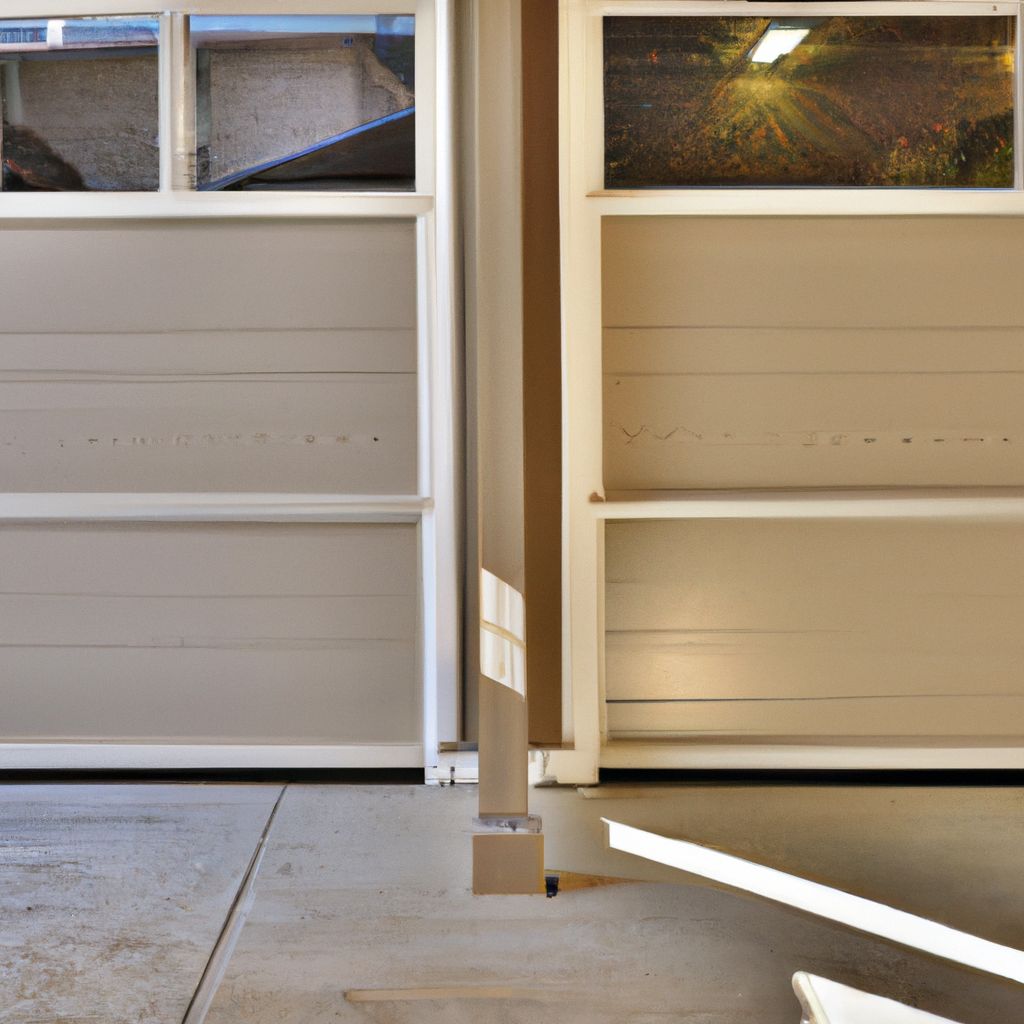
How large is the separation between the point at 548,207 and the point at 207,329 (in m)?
1.13

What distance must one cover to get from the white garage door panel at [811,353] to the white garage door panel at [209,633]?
0.85 m

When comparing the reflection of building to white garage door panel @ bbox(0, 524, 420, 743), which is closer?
the reflection of building

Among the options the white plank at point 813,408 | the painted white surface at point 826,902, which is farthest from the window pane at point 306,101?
the painted white surface at point 826,902

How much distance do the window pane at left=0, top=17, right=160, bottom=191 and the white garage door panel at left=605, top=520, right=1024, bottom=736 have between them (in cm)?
185

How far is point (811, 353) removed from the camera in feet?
8.00

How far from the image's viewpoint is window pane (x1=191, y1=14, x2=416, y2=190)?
243 centimetres

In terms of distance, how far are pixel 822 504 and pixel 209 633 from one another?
1.88m

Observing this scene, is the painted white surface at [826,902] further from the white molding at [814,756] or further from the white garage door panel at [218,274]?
the white garage door panel at [218,274]

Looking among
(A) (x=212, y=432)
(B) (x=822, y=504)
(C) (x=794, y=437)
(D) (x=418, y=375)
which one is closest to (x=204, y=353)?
(A) (x=212, y=432)

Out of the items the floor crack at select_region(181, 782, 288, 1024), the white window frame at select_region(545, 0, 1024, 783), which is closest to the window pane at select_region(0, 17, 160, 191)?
the white window frame at select_region(545, 0, 1024, 783)

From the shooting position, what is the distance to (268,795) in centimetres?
244

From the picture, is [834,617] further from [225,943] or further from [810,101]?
[225,943]

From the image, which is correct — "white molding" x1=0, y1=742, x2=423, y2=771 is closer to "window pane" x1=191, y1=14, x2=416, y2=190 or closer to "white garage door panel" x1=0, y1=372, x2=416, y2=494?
"white garage door panel" x1=0, y1=372, x2=416, y2=494

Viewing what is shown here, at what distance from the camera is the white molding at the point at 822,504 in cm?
241
